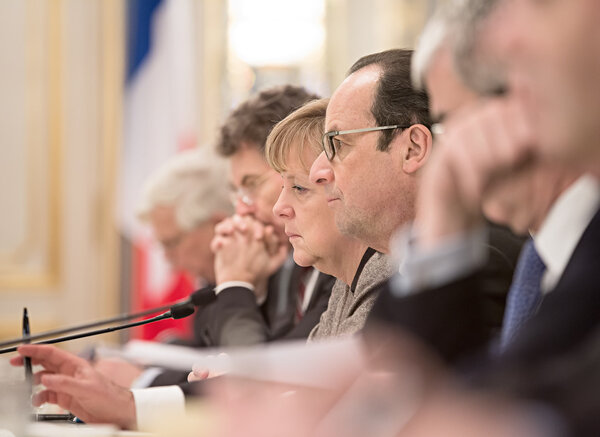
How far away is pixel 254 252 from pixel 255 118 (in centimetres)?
39

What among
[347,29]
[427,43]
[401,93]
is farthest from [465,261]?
[347,29]

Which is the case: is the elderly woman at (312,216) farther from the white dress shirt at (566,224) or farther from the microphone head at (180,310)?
the white dress shirt at (566,224)

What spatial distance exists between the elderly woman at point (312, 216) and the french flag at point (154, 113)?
146 inches

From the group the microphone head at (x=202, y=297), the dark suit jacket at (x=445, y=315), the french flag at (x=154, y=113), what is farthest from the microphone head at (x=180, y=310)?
the french flag at (x=154, y=113)

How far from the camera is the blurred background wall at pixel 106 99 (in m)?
5.78

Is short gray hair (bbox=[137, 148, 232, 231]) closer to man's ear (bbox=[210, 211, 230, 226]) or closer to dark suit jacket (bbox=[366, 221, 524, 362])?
man's ear (bbox=[210, 211, 230, 226])

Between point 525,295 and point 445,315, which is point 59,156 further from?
point 445,315

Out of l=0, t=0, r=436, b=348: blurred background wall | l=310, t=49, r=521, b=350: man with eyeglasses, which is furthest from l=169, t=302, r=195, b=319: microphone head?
l=0, t=0, r=436, b=348: blurred background wall

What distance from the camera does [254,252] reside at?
2.56 metres

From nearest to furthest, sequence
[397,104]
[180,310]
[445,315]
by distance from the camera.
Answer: [445,315] → [397,104] → [180,310]

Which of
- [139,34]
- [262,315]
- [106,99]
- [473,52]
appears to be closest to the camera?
[473,52]

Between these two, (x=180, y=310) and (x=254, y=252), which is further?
(x=254, y=252)

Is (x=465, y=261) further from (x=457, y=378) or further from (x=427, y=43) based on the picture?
(x=427, y=43)

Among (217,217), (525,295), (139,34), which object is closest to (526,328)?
(525,295)
